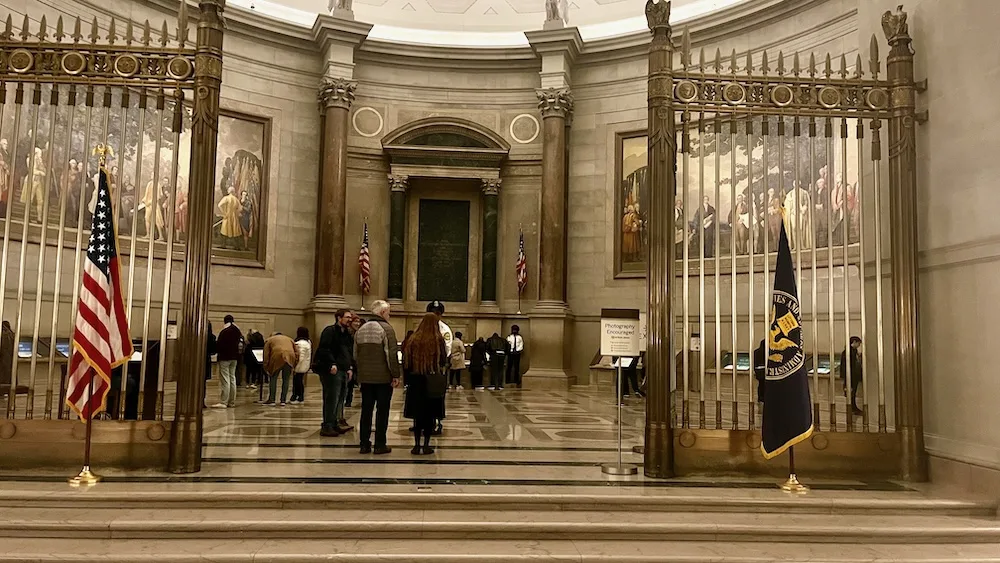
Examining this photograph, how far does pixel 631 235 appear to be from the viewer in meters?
19.8

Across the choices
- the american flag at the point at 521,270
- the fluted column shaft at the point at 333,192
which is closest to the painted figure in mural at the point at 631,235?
the american flag at the point at 521,270

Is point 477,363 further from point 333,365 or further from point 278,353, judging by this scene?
point 333,365

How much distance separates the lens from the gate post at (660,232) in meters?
6.67

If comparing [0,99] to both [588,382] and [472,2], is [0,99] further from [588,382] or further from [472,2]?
[472,2]

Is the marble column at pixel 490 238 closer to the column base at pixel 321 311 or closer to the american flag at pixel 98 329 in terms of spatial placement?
the column base at pixel 321 311

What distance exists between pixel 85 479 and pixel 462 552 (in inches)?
126

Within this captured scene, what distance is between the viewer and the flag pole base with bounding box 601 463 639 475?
22.1ft

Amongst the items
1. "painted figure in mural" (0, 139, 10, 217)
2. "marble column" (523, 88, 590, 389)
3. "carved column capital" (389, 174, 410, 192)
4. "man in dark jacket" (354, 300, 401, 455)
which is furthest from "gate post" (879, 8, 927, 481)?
"carved column capital" (389, 174, 410, 192)

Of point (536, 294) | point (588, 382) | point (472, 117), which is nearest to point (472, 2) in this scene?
point (472, 117)

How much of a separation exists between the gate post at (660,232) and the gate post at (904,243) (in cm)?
202

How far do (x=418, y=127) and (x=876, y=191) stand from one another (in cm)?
1484

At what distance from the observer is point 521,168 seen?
819 inches

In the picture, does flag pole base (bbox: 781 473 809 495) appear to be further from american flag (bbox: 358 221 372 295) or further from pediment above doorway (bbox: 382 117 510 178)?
pediment above doorway (bbox: 382 117 510 178)

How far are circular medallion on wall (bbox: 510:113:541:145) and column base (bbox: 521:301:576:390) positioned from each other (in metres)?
4.80
